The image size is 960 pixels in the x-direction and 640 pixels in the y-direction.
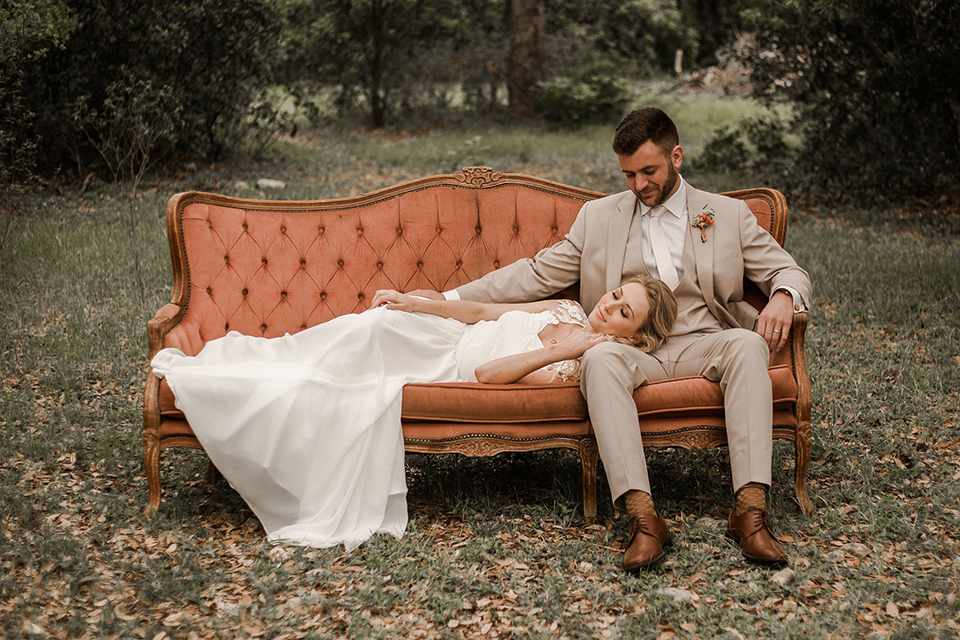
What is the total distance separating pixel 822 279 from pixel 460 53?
37.8 ft

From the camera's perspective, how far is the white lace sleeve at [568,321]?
11.8 feet

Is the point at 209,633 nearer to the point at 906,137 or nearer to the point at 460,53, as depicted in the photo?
the point at 906,137

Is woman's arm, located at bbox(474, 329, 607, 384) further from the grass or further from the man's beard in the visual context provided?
the man's beard

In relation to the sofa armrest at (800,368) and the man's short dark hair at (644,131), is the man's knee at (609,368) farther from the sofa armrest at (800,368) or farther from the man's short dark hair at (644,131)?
the man's short dark hair at (644,131)

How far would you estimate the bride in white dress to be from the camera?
340 centimetres

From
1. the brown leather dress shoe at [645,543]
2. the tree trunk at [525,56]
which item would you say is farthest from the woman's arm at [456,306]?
the tree trunk at [525,56]

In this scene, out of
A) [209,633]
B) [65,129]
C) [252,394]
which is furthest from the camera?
[65,129]

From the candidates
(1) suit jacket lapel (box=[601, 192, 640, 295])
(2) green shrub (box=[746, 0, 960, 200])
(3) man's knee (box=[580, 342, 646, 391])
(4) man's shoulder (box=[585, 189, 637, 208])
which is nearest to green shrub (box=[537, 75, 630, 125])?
(2) green shrub (box=[746, 0, 960, 200])

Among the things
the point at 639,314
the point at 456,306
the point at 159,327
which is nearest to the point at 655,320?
the point at 639,314

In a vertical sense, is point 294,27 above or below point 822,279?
above

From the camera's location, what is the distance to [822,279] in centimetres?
711

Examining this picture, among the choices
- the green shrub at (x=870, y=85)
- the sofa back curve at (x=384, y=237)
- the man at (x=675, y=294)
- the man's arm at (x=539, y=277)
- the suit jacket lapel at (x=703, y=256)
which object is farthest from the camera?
the green shrub at (x=870, y=85)

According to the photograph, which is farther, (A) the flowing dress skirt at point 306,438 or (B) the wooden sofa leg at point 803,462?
(B) the wooden sofa leg at point 803,462

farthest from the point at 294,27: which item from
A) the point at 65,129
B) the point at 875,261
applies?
the point at 875,261
